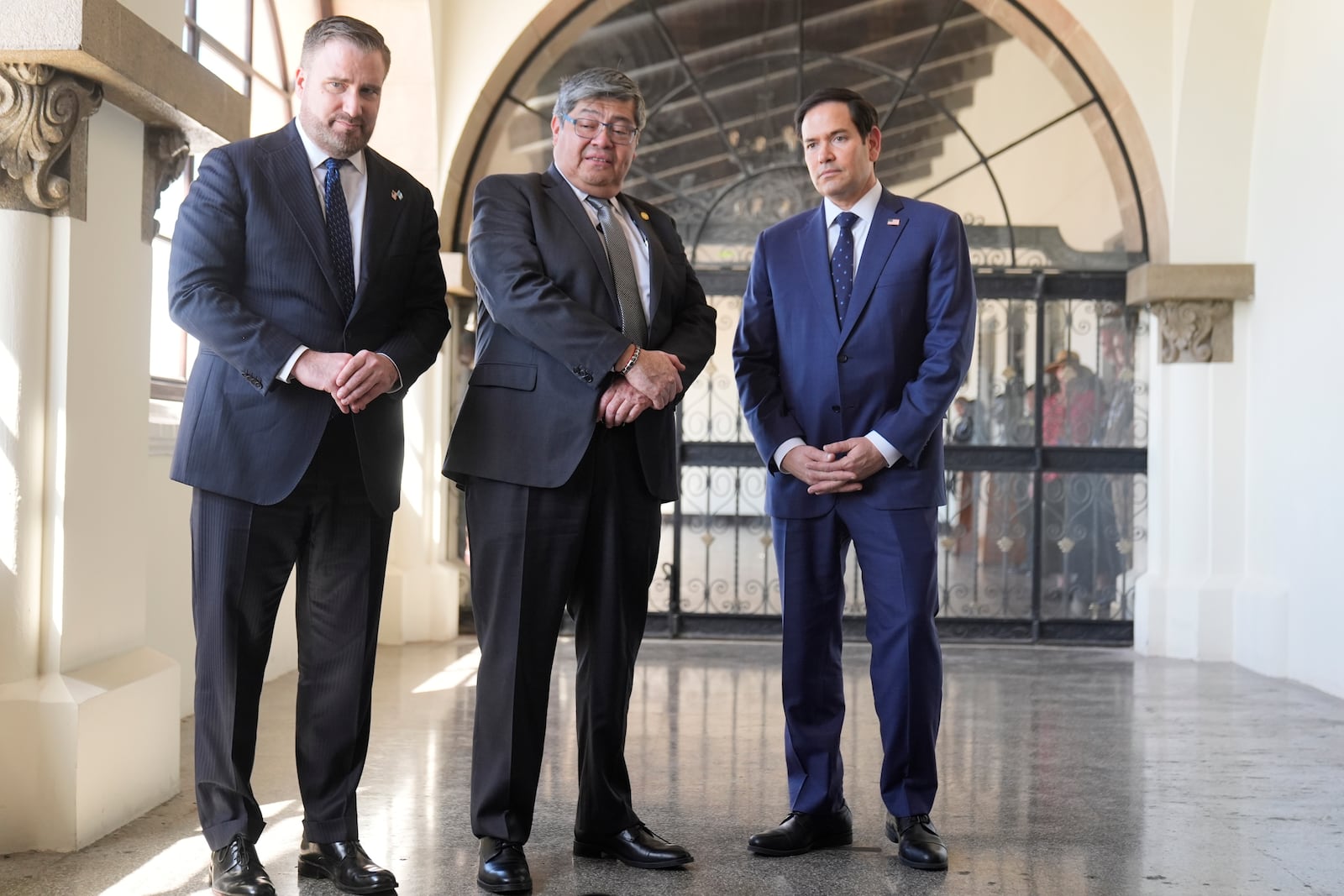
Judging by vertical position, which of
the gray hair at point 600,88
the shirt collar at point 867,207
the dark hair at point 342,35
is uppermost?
the dark hair at point 342,35

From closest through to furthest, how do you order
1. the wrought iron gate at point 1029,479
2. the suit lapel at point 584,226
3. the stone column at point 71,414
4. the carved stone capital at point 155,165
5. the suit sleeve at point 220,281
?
1. the suit sleeve at point 220,281
2. the suit lapel at point 584,226
3. the stone column at point 71,414
4. the carved stone capital at point 155,165
5. the wrought iron gate at point 1029,479

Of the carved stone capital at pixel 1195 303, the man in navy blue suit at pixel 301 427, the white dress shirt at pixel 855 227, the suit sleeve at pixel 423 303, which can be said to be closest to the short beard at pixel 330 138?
the man in navy blue suit at pixel 301 427

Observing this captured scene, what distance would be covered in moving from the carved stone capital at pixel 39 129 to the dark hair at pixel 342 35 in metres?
0.84

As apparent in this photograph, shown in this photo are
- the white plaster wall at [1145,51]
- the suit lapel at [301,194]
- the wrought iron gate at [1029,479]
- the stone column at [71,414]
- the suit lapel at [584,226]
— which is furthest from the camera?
the wrought iron gate at [1029,479]

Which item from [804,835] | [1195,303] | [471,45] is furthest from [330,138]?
[1195,303]

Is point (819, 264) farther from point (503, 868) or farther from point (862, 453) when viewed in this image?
point (503, 868)

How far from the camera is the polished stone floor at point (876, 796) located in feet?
10.2

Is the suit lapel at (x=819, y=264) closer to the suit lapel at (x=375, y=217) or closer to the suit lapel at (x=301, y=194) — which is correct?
the suit lapel at (x=375, y=217)

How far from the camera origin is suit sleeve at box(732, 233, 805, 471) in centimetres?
348

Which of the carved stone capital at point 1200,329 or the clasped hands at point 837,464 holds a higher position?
the carved stone capital at point 1200,329

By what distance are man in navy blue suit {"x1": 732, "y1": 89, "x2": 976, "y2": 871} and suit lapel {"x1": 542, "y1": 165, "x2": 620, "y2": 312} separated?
1.91ft

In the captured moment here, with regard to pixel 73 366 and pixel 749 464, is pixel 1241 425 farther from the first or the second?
pixel 73 366

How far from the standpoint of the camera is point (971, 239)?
7816 millimetres

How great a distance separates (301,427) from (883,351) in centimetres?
148
